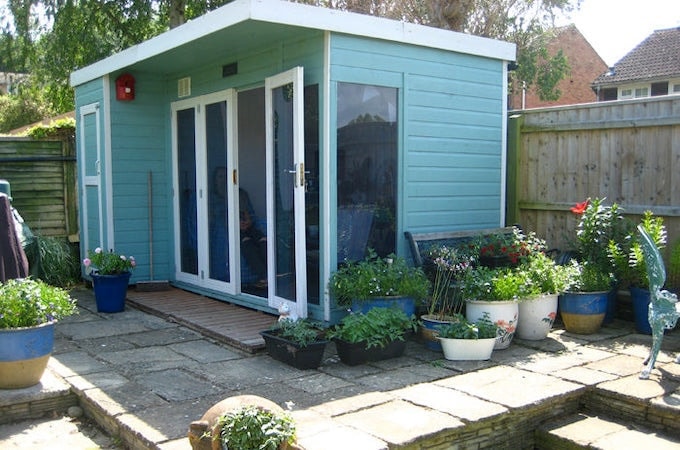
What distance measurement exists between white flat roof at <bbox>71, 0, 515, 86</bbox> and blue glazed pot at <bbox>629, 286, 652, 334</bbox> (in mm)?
2295

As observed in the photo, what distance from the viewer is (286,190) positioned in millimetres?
5105

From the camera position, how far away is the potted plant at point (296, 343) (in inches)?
162

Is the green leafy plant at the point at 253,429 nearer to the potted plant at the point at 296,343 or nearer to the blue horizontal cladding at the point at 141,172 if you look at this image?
the potted plant at the point at 296,343

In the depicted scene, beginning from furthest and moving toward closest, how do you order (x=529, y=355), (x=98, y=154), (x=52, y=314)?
(x=98, y=154) < (x=529, y=355) < (x=52, y=314)

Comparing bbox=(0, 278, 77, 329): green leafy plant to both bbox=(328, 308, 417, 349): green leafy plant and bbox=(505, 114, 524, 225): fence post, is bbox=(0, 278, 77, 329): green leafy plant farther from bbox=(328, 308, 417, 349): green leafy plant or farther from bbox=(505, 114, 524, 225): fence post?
bbox=(505, 114, 524, 225): fence post

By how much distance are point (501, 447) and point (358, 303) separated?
1.50 metres

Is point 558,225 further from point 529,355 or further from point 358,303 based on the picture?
point 358,303

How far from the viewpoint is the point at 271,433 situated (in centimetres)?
249

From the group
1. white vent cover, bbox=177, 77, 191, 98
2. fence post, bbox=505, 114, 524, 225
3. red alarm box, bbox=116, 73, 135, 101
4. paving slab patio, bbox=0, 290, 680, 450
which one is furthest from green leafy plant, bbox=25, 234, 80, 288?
fence post, bbox=505, 114, 524, 225

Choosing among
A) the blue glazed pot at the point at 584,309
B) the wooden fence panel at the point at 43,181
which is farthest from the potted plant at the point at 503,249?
the wooden fence panel at the point at 43,181

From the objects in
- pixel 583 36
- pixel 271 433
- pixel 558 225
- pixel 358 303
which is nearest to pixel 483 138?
pixel 558 225

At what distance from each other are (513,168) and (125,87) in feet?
12.7

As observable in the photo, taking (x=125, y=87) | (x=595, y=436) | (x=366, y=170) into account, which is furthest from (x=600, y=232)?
(x=125, y=87)

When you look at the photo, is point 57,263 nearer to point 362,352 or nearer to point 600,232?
point 362,352
